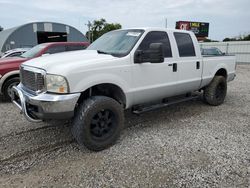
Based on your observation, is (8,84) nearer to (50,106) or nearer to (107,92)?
(107,92)

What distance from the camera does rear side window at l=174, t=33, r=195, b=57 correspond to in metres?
4.89

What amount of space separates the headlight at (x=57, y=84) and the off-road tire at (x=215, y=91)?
166 inches

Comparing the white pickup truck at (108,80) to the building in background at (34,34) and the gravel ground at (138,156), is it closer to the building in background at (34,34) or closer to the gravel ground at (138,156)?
the gravel ground at (138,156)

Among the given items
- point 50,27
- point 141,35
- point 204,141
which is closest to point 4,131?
point 141,35

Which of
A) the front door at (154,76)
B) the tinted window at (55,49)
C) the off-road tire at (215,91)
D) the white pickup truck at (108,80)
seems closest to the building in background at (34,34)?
the tinted window at (55,49)

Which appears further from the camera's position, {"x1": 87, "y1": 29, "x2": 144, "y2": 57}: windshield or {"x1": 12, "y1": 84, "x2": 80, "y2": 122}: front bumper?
{"x1": 87, "y1": 29, "x2": 144, "y2": 57}: windshield

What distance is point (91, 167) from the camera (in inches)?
124

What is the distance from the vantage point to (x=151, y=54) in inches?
150

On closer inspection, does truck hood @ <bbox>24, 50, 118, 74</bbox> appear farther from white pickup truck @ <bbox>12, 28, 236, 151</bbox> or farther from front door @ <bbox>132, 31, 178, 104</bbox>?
front door @ <bbox>132, 31, 178, 104</bbox>

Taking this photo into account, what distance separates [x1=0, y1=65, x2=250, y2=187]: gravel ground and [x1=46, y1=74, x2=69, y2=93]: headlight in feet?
3.40

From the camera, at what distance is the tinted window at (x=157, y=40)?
4228 mm

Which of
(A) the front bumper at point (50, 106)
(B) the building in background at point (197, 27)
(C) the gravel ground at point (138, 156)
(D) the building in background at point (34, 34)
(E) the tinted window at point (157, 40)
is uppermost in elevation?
(B) the building in background at point (197, 27)

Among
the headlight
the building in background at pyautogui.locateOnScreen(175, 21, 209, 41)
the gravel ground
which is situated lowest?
the gravel ground

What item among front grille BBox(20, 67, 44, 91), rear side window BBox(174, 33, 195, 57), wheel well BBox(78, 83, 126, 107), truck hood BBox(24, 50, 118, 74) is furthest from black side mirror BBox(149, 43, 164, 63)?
front grille BBox(20, 67, 44, 91)
